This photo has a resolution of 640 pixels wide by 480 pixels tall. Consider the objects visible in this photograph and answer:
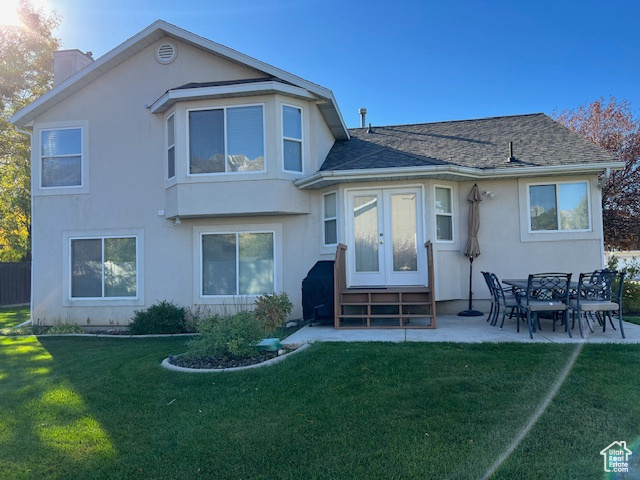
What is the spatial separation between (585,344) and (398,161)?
5.01 m

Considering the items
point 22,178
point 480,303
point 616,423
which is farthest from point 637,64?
point 22,178

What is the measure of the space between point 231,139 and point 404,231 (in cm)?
445

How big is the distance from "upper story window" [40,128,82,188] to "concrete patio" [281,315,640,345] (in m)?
7.63

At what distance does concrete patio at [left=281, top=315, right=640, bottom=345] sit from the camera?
680 cm

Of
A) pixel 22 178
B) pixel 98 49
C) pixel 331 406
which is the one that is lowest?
pixel 331 406

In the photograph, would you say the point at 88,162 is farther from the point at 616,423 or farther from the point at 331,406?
the point at 616,423

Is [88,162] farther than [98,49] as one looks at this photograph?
No

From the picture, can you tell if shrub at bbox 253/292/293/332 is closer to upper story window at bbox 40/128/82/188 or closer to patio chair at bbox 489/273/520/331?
patio chair at bbox 489/273/520/331

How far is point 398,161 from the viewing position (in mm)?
9578

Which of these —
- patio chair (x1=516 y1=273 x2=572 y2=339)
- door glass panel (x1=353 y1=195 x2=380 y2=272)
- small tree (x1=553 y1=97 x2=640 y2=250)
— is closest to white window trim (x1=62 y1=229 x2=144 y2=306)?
door glass panel (x1=353 y1=195 x2=380 y2=272)

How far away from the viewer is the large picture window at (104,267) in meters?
11.1

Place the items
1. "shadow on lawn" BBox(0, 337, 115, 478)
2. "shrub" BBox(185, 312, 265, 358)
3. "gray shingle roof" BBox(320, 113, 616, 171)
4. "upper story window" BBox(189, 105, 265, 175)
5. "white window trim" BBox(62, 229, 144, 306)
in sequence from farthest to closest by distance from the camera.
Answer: "white window trim" BBox(62, 229, 144, 306), "upper story window" BBox(189, 105, 265, 175), "gray shingle roof" BBox(320, 113, 616, 171), "shrub" BBox(185, 312, 265, 358), "shadow on lawn" BBox(0, 337, 115, 478)

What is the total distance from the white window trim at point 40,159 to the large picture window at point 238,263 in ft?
11.7

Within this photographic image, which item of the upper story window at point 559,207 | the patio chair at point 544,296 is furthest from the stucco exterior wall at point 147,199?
the upper story window at point 559,207
